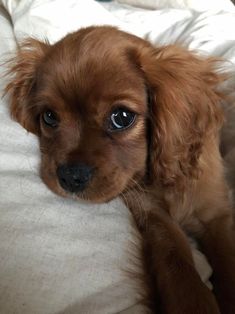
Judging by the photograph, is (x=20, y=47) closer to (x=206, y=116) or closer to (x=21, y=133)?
(x=21, y=133)

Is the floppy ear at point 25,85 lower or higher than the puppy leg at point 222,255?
higher

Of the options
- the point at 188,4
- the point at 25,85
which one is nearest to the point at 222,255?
the point at 25,85

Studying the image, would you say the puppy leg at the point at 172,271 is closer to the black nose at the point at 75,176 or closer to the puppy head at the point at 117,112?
the puppy head at the point at 117,112

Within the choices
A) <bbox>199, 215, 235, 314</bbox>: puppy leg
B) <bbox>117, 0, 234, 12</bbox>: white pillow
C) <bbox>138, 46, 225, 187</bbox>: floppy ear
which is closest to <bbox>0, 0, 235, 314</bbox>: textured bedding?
<bbox>199, 215, 235, 314</bbox>: puppy leg

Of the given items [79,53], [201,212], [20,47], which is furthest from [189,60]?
[20,47]

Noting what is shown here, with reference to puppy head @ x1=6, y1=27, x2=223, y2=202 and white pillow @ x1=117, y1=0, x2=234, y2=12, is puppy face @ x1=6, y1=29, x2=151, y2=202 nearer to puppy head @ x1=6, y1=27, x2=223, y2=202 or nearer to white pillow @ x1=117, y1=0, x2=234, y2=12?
puppy head @ x1=6, y1=27, x2=223, y2=202

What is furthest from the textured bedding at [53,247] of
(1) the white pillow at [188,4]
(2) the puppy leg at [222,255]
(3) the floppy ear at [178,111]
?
(1) the white pillow at [188,4]
